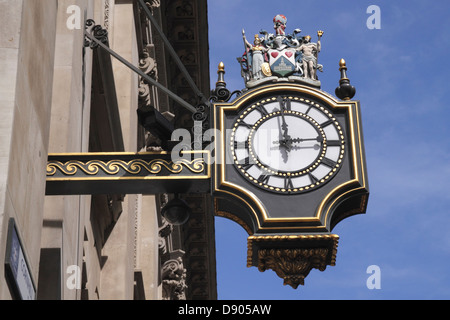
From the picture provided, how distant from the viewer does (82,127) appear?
43.7ft

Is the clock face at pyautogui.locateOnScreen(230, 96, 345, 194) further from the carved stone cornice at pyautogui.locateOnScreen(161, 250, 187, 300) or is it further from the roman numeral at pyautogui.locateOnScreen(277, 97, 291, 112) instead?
the carved stone cornice at pyautogui.locateOnScreen(161, 250, 187, 300)

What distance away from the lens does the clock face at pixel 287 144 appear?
32.4ft

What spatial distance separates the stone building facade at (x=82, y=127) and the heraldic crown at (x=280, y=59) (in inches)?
83.7

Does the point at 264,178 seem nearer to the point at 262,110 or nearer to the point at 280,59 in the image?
the point at 262,110

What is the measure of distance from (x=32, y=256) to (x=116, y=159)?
1605 mm

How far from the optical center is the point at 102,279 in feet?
58.2

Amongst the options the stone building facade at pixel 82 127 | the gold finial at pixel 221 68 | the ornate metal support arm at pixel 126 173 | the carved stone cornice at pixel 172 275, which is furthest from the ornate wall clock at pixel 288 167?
the carved stone cornice at pixel 172 275

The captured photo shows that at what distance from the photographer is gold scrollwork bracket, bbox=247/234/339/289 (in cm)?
951

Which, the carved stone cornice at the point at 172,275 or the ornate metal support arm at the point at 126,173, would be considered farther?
the carved stone cornice at the point at 172,275

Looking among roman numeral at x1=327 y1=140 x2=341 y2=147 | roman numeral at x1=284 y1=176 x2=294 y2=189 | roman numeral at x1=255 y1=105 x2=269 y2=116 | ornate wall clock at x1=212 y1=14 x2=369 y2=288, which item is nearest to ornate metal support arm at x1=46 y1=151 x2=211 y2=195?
ornate wall clock at x1=212 y1=14 x2=369 y2=288

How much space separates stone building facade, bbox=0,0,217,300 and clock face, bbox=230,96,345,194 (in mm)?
1934

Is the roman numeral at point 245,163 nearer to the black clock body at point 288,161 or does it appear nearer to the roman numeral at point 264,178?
the black clock body at point 288,161

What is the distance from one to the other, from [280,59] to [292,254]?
231 centimetres

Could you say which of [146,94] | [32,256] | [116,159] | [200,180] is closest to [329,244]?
[200,180]
